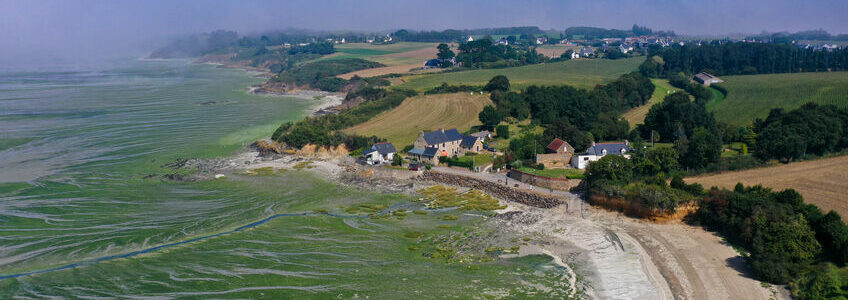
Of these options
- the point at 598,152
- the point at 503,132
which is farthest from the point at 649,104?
the point at 598,152

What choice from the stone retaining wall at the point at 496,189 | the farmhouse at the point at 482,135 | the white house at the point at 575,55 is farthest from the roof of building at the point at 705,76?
the stone retaining wall at the point at 496,189

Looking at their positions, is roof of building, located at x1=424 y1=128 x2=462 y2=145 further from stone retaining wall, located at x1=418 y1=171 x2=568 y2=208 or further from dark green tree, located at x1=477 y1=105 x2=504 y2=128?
dark green tree, located at x1=477 y1=105 x2=504 y2=128

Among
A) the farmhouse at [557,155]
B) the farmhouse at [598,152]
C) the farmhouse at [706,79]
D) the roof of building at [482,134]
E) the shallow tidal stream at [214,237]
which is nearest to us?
the shallow tidal stream at [214,237]

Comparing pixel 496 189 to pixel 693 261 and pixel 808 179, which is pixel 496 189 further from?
pixel 808 179

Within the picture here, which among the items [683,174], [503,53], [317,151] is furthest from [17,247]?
[503,53]

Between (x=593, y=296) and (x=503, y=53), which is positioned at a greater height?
(x=503, y=53)

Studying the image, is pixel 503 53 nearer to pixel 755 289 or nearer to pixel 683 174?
pixel 683 174

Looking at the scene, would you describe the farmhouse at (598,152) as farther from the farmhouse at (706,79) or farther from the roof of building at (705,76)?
the roof of building at (705,76)
